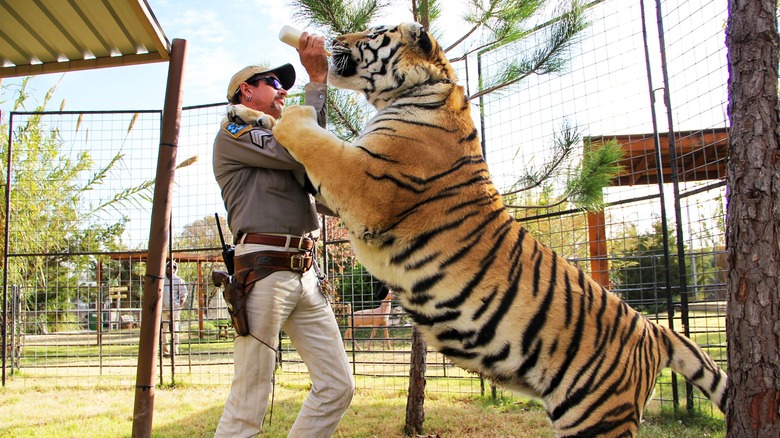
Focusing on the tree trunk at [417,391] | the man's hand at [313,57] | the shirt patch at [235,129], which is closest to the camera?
the shirt patch at [235,129]

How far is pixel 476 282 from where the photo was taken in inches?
109

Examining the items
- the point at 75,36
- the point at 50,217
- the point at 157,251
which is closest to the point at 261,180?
the point at 157,251

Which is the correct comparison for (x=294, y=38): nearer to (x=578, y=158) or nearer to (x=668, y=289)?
(x=578, y=158)

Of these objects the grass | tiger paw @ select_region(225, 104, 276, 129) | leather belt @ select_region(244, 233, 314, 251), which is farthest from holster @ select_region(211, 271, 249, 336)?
the grass

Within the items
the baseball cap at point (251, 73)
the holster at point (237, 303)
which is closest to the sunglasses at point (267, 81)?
the baseball cap at point (251, 73)

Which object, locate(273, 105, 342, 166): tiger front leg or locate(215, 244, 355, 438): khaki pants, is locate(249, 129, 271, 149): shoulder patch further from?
locate(215, 244, 355, 438): khaki pants

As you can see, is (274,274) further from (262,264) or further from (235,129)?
(235,129)

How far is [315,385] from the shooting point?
329cm

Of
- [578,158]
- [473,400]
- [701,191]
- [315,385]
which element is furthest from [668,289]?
[315,385]

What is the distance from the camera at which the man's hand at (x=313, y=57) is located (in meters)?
3.34

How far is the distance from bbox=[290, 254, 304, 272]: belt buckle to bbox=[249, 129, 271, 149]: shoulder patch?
0.65 meters

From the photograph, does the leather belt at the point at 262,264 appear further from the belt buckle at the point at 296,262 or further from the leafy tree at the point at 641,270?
the leafy tree at the point at 641,270

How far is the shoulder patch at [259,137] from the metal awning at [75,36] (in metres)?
1.92

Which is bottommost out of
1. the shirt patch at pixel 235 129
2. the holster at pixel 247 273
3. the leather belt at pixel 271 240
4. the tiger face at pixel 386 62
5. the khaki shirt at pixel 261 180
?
the holster at pixel 247 273
